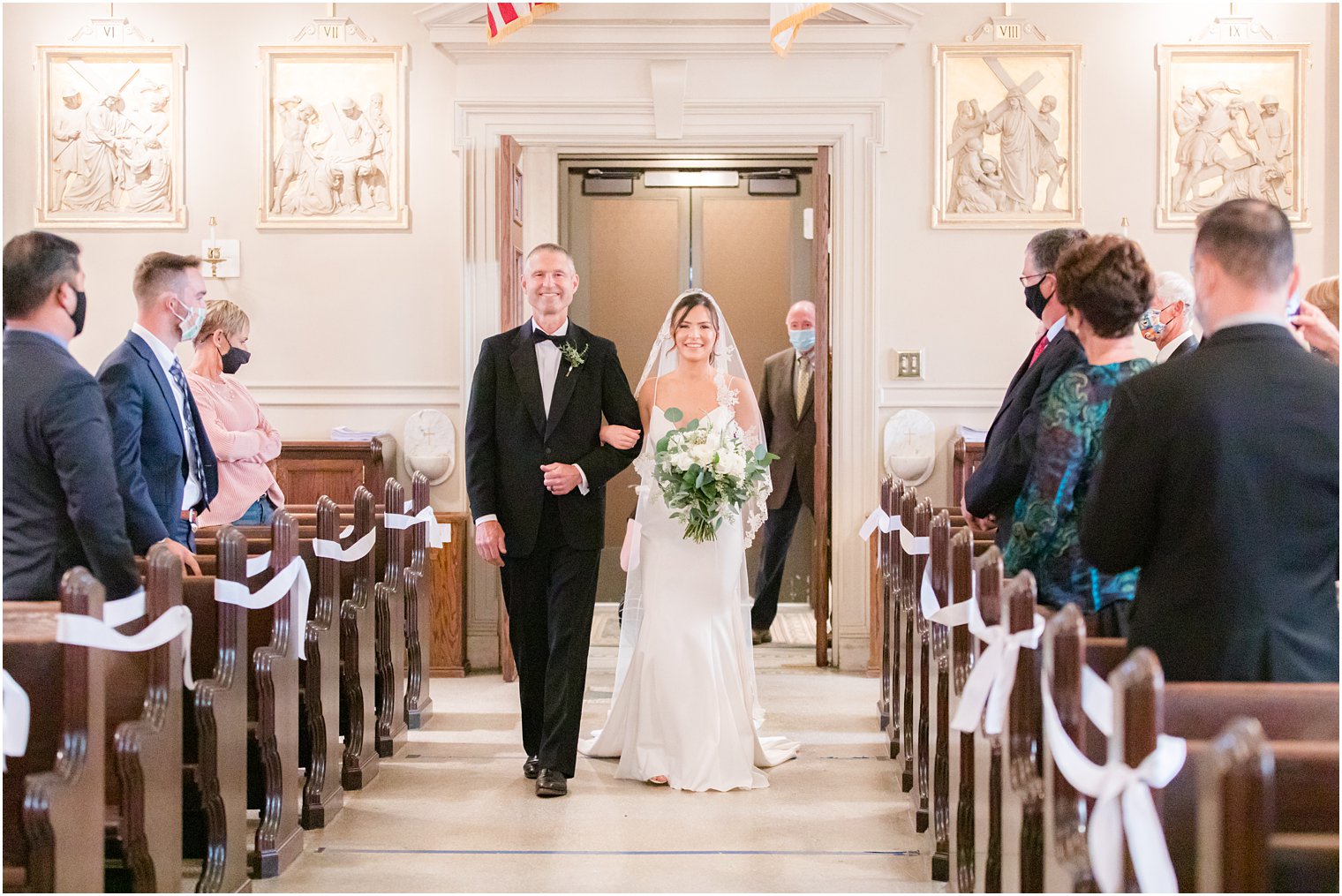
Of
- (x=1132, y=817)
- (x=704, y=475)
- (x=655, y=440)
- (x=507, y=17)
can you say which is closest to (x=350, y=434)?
(x=507, y=17)

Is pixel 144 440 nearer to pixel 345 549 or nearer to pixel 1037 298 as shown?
pixel 345 549

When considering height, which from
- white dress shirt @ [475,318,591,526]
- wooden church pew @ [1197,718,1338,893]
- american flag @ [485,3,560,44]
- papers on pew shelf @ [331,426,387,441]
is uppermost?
american flag @ [485,3,560,44]

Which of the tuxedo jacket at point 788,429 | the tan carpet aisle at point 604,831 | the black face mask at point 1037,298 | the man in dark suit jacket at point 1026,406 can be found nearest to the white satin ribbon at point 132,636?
the tan carpet aisle at point 604,831

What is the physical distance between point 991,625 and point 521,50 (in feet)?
16.1

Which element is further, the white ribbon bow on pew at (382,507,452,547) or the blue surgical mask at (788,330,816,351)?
the blue surgical mask at (788,330,816,351)

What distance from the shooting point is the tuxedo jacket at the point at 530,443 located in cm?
462

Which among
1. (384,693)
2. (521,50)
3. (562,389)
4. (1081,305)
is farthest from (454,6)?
(1081,305)

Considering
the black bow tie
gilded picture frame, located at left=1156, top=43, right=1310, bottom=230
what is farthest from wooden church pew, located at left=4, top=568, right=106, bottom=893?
gilded picture frame, located at left=1156, top=43, right=1310, bottom=230

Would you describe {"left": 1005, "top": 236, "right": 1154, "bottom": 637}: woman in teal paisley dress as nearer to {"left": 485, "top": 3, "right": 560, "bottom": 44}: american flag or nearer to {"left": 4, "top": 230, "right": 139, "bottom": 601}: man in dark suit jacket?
{"left": 4, "top": 230, "right": 139, "bottom": 601}: man in dark suit jacket

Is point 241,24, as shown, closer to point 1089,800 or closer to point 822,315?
point 822,315

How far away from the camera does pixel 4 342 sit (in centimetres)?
313

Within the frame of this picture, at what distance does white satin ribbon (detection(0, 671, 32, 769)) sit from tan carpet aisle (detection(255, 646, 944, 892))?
1404mm

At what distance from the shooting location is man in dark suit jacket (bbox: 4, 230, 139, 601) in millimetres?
3102

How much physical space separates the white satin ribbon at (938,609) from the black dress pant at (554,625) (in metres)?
1.19
